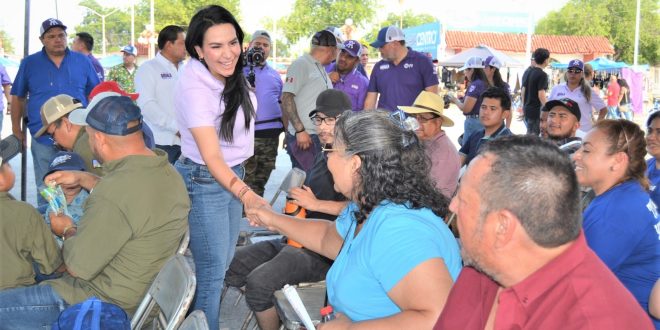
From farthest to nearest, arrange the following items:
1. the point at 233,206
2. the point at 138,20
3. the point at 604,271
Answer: the point at 138,20, the point at 233,206, the point at 604,271

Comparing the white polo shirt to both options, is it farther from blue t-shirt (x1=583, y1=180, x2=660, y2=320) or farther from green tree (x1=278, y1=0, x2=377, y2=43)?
green tree (x1=278, y1=0, x2=377, y2=43)

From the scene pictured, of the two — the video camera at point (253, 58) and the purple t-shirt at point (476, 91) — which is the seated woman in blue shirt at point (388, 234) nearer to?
the video camera at point (253, 58)

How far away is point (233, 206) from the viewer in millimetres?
3463

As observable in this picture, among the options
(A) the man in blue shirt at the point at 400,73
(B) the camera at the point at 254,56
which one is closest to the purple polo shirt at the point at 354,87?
(A) the man in blue shirt at the point at 400,73

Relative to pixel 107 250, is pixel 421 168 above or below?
above

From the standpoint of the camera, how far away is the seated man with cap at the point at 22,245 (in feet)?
8.97

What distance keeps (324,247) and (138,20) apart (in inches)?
3086

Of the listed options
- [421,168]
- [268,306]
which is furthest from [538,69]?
[421,168]

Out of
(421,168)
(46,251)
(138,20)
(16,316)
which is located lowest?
(16,316)

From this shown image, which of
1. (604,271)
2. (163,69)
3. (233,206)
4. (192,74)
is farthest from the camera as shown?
(163,69)

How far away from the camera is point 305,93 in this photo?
649 centimetres

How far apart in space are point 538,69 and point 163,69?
549 cm

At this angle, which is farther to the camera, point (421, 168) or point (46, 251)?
point (46, 251)

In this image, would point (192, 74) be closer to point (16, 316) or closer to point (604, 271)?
point (16, 316)
